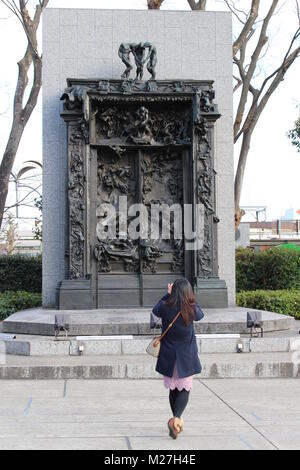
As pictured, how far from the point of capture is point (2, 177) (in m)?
26.1

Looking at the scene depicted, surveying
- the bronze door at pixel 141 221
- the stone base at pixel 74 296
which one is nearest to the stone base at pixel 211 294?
the bronze door at pixel 141 221

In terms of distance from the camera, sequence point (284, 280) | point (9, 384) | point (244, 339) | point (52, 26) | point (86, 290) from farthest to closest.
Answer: point (284, 280) → point (52, 26) → point (86, 290) → point (244, 339) → point (9, 384)

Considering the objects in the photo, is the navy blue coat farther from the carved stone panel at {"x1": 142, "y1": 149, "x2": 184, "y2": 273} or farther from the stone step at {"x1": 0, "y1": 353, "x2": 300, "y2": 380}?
the carved stone panel at {"x1": 142, "y1": 149, "x2": 184, "y2": 273}

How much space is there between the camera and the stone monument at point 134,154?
16672 millimetres

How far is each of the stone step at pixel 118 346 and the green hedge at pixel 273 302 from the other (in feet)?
13.6

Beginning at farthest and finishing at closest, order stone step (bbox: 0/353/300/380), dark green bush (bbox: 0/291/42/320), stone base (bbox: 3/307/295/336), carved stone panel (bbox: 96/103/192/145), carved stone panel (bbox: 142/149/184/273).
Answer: dark green bush (bbox: 0/291/42/320) < carved stone panel (bbox: 142/149/184/273) < carved stone panel (bbox: 96/103/192/145) < stone base (bbox: 3/307/295/336) < stone step (bbox: 0/353/300/380)

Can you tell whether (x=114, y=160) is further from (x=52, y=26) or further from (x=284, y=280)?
(x=284, y=280)

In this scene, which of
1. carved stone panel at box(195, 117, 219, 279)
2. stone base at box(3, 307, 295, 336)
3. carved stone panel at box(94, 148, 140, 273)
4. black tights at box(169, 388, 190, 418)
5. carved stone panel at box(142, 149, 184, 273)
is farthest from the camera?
carved stone panel at box(142, 149, 184, 273)

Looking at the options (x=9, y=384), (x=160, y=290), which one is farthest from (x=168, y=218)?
(x=9, y=384)

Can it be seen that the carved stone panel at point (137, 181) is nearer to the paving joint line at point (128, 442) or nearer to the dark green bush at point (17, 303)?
the dark green bush at point (17, 303)

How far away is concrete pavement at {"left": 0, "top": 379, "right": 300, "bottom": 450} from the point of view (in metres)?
7.72

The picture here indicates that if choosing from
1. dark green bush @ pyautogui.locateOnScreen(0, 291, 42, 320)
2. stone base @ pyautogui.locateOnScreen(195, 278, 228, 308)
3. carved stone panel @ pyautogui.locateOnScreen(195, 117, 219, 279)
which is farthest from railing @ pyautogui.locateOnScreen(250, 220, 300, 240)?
stone base @ pyautogui.locateOnScreen(195, 278, 228, 308)

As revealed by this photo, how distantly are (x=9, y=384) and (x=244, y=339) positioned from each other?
4.68m

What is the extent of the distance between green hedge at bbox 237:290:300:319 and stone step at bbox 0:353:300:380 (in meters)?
5.26
